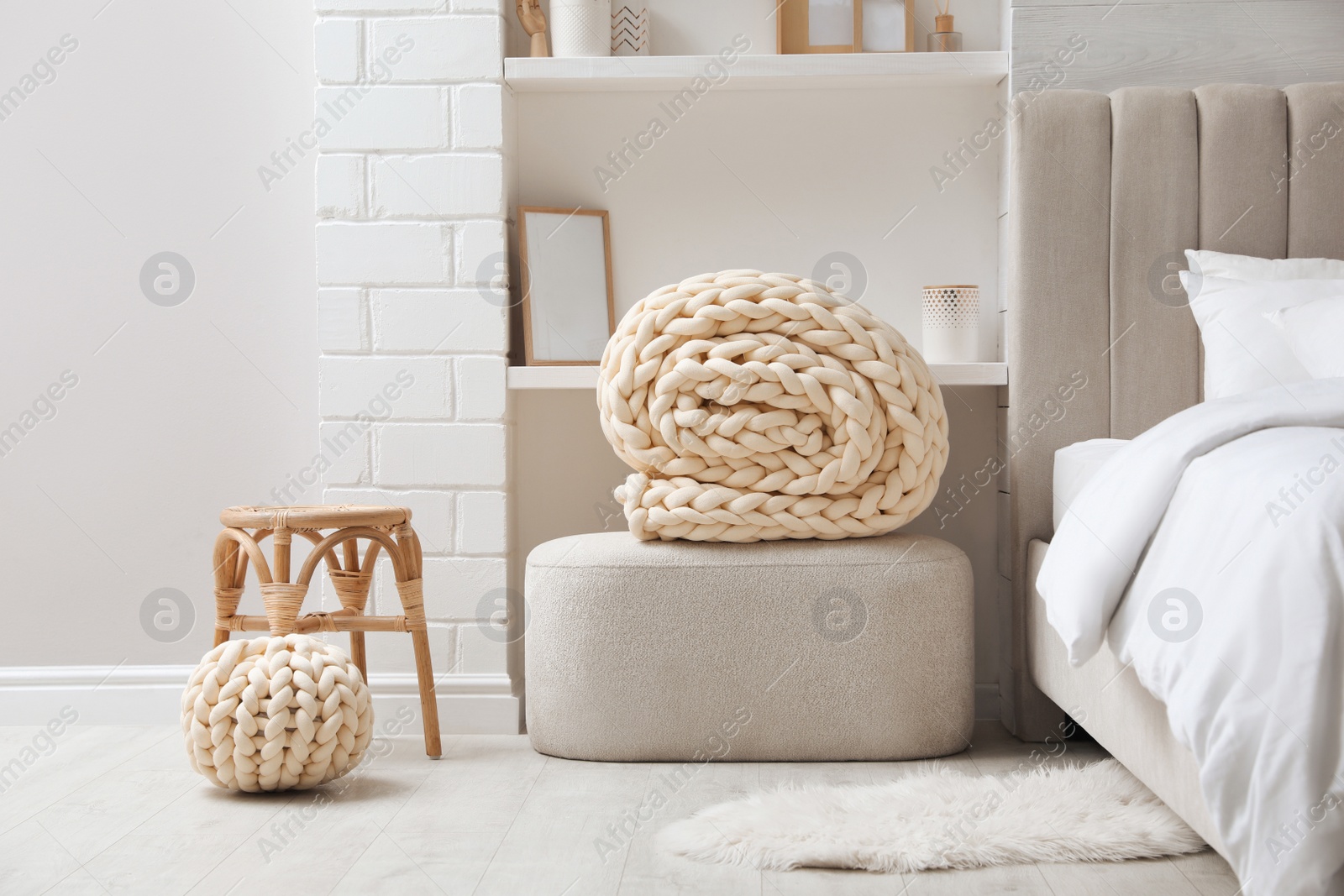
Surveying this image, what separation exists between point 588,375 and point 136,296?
3.49ft

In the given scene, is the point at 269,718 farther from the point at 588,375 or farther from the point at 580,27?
the point at 580,27

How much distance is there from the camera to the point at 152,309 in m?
2.35

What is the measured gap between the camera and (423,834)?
5.09ft

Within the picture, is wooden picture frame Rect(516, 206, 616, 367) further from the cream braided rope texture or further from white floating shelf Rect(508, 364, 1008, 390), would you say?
the cream braided rope texture

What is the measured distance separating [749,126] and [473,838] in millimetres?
1592

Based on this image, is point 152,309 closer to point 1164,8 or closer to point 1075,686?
point 1075,686

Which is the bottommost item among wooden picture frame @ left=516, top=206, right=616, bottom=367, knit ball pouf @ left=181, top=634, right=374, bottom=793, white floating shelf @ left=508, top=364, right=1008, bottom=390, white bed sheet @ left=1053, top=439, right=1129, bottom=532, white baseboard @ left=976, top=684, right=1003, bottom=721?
white baseboard @ left=976, top=684, right=1003, bottom=721

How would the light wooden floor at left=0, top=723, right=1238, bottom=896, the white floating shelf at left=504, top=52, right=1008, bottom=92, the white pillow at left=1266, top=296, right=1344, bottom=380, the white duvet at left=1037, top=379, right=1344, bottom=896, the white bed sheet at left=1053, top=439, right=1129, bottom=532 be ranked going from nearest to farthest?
the white duvet at left=1037, top=379, right=1344, bottom=896
the light wooden floor at left=0, top=723, right=1238, bottom=896
the white pillow at left=1266, top=296, right=1344, bottom=380
the white bed sheet at left=1053, top=439, right=1129, bottom=532
the white floating shelf at left=504, top=52, right=1008, bottom=92

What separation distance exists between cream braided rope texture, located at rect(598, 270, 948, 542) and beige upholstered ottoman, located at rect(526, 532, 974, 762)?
0.08 metres

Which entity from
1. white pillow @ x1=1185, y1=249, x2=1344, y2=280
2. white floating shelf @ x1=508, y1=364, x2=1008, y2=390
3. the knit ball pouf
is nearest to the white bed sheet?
white floating shelf @ x1=508, y1=364, x2=1008, y2=390

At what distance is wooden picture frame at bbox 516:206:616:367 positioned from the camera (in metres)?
2.25

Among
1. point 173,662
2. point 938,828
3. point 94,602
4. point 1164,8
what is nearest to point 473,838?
point 938,828

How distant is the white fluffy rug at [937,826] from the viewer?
4.65 feet

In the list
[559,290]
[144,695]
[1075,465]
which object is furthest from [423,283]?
[1075,465]
